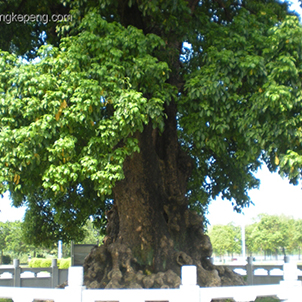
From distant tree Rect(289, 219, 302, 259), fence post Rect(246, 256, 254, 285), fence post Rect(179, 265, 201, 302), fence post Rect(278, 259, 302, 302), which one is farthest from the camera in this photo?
distant tree Rect(289, 219, 302, 259)

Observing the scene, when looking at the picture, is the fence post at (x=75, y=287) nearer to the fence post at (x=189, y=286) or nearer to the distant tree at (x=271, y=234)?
the fence post at (x=189, y=286)

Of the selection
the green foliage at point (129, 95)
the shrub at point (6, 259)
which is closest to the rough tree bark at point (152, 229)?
the green foliage at point (129, 95)

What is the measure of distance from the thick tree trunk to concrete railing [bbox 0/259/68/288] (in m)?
5.08

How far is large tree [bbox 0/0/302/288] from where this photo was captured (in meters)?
7.55

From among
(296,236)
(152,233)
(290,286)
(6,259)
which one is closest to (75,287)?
(290,286)

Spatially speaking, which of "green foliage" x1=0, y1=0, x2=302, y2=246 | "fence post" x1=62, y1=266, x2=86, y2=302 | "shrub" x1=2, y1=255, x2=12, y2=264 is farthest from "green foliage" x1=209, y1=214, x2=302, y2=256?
"fence post" x1=62, y1=266, x2=86, y2=302

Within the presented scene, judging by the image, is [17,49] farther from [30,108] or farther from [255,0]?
[255,0]

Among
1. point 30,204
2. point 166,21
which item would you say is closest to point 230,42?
point 166,21

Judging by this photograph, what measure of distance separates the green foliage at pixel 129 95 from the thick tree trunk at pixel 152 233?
1369 mm

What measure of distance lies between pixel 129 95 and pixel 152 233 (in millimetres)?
3726

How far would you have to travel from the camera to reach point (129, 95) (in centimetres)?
748

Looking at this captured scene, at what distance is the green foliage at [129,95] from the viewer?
24.6 feet

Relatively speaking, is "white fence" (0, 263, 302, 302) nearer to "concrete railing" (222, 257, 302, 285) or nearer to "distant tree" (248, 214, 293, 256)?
"concrete railing" (222, 257, 302, 285)

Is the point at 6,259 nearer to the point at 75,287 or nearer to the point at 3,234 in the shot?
the point at 3,234
